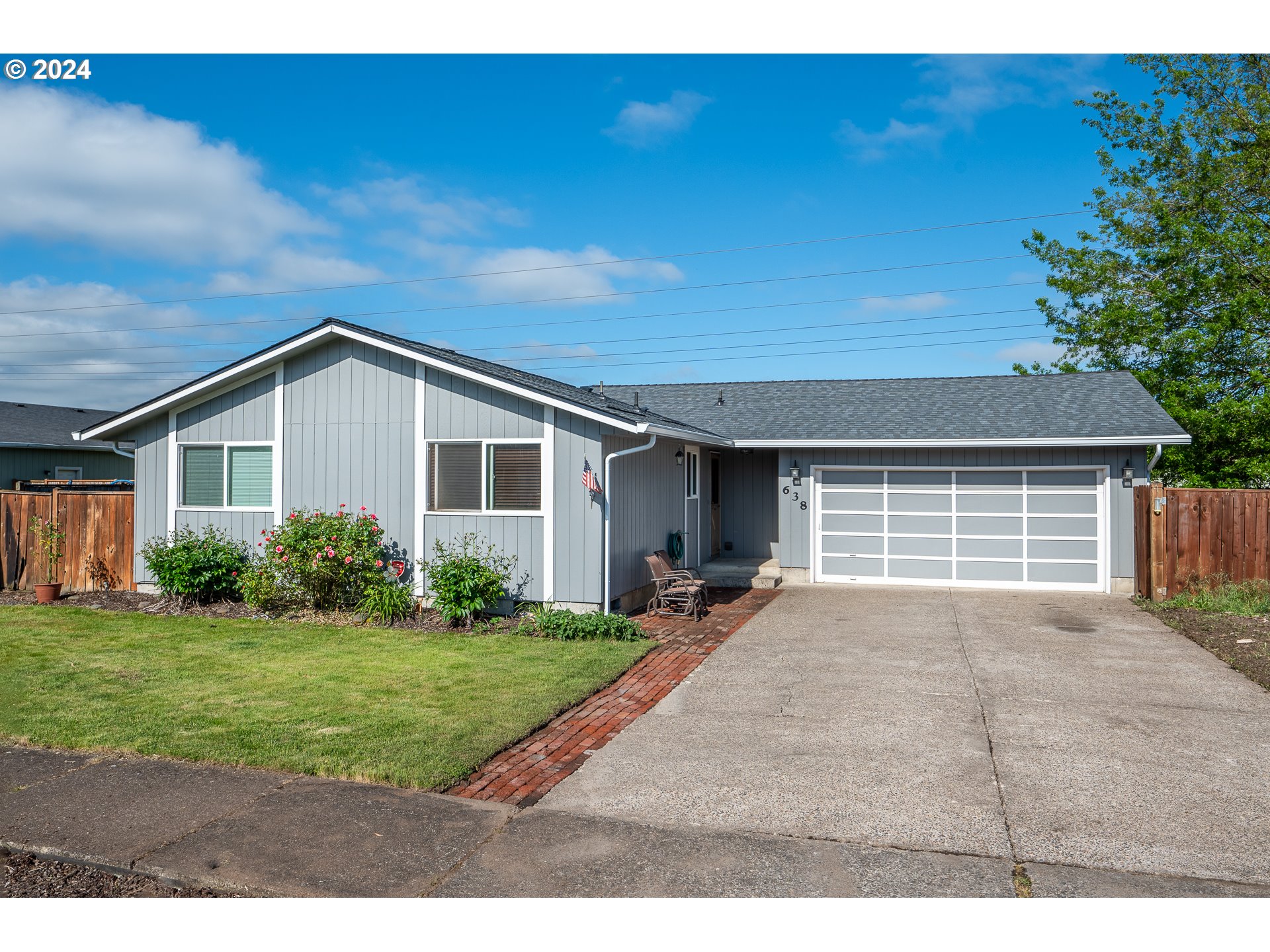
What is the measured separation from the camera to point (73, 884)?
3.67m

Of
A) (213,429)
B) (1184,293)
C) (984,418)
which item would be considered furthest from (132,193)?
(1184,293)

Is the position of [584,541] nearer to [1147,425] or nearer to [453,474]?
[453,474]

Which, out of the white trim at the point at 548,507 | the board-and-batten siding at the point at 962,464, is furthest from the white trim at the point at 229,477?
the board-and-batten siding at the point at 962,464

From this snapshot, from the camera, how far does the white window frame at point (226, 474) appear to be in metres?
11.8

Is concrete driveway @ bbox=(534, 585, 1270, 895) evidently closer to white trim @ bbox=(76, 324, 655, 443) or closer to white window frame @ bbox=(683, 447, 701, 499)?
white trim @ bbox=(76, 324, 655, 443)

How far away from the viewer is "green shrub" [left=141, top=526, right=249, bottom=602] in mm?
11445

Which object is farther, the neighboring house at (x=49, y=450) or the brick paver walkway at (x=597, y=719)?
the neighboring house at (x=49, y=450)

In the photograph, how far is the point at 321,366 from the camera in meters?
11.5

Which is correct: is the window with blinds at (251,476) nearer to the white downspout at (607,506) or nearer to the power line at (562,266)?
the white downspout at (607,506)

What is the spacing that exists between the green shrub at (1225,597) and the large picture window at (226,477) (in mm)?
13139

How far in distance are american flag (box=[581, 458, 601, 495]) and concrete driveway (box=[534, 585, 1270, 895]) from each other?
2.57m

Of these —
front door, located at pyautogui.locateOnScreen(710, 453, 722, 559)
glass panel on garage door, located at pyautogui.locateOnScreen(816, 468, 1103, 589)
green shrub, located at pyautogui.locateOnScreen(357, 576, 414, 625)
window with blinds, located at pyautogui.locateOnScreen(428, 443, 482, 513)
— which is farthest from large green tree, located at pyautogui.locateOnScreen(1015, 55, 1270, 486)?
green shrub, located at pyautogui.locateOnScreen(357, 576, 414, 625)

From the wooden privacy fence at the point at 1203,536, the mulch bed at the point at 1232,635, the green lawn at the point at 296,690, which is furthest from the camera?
the wooden privacy fence at the point at 1203,536

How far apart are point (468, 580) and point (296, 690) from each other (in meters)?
→ 3.18
